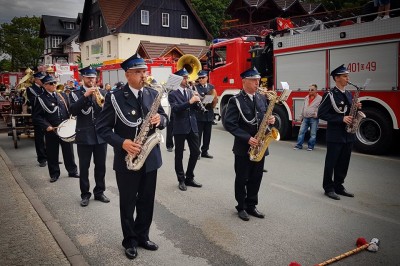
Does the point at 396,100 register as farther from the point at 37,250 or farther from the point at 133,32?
the point at 133,32

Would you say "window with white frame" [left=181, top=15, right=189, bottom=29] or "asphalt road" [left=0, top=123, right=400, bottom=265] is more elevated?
"window with white frame" [left=181, top=15, right=189, bottom=29]

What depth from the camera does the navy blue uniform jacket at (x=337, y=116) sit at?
20.1 ft

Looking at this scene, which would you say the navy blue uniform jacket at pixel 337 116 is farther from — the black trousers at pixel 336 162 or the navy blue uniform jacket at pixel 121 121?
the navy blue uniform jacket at pixel 121 121

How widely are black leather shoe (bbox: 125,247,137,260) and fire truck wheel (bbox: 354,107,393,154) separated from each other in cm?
757

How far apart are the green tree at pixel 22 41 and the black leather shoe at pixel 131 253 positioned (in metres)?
68.1

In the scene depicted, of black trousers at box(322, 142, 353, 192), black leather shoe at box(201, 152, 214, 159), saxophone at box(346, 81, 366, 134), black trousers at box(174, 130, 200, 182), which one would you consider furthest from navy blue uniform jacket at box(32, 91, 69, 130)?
saxophone at box(346, 81, 366, 134)

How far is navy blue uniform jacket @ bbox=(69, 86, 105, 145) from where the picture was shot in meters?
5.87

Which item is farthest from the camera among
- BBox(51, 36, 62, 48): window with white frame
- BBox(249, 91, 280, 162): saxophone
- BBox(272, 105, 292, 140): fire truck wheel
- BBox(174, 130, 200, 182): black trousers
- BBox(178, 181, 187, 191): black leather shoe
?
BBox(51, 36, 62, 48): window with white frame

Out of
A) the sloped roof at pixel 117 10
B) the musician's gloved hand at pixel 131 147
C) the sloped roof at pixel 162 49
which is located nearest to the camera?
the musician's gloved hand at pixel 131 147

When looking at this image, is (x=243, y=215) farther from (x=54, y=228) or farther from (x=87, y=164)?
(x=87, y=164)

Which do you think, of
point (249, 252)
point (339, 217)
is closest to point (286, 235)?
point (249, 252)

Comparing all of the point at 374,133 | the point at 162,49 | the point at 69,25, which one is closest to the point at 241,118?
the point at 374,133

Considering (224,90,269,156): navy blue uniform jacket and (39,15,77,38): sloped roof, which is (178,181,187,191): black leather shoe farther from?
(39,15,77,38): sloped roof

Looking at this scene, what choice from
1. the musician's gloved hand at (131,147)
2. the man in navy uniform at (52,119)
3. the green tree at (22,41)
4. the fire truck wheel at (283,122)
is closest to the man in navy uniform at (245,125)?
the musician's gloved hand at (131,147)
